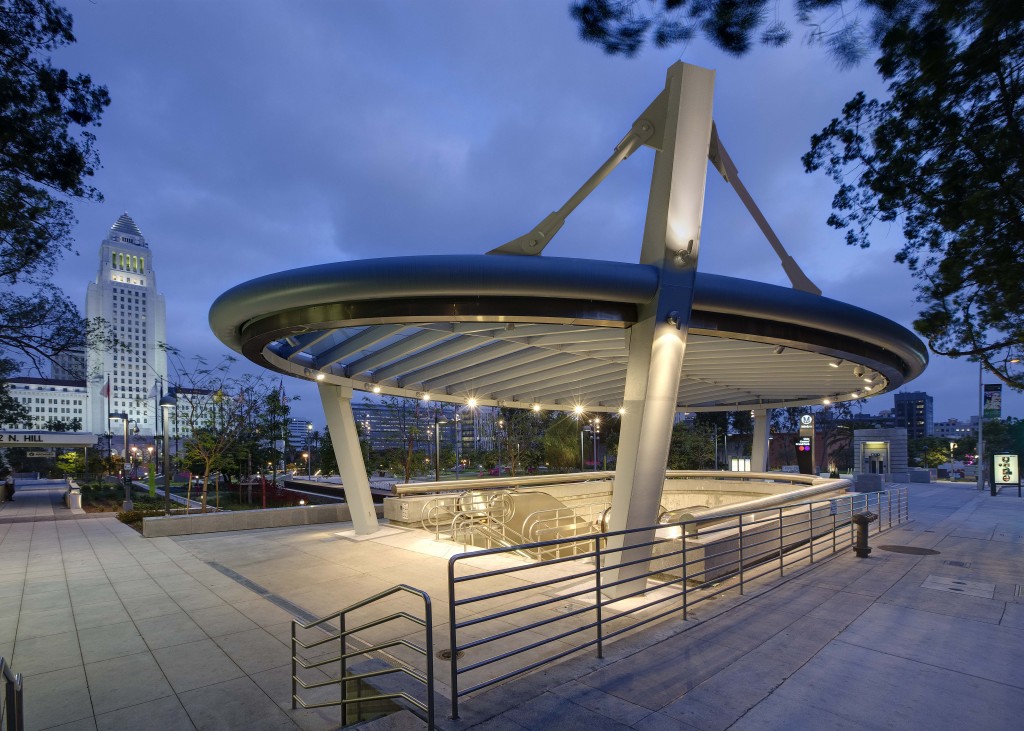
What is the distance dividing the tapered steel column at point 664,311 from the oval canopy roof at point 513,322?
1.16 ft

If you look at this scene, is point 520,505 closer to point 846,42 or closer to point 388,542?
point 388,542

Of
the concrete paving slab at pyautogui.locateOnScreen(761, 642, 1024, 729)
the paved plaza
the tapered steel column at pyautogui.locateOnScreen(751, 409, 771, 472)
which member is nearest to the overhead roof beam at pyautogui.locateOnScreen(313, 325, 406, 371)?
the paved plaza

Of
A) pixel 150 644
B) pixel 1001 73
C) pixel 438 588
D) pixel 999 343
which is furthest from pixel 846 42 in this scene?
pixel 150 644

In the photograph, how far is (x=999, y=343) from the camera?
355 inches

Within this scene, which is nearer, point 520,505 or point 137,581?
point 137,581

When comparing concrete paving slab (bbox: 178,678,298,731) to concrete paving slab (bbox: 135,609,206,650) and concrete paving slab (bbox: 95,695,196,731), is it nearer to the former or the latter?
concrete paving slab (bbox: 95,695,196,731)

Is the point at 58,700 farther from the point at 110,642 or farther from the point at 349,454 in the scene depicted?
the point at 349,454

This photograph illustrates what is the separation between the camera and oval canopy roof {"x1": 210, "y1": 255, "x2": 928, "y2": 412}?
6.95m

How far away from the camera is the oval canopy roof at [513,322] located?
6.95 m

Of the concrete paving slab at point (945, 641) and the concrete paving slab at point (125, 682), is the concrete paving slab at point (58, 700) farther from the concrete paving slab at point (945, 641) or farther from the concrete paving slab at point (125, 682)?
the concrete paving slab at point (945, 641)

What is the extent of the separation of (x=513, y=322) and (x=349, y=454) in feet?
28.7

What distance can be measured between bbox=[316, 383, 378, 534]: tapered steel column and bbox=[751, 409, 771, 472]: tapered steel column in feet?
58.3

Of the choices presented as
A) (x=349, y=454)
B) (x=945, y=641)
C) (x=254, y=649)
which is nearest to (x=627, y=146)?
(x=945, y=641)

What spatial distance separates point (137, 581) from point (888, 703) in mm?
11403
